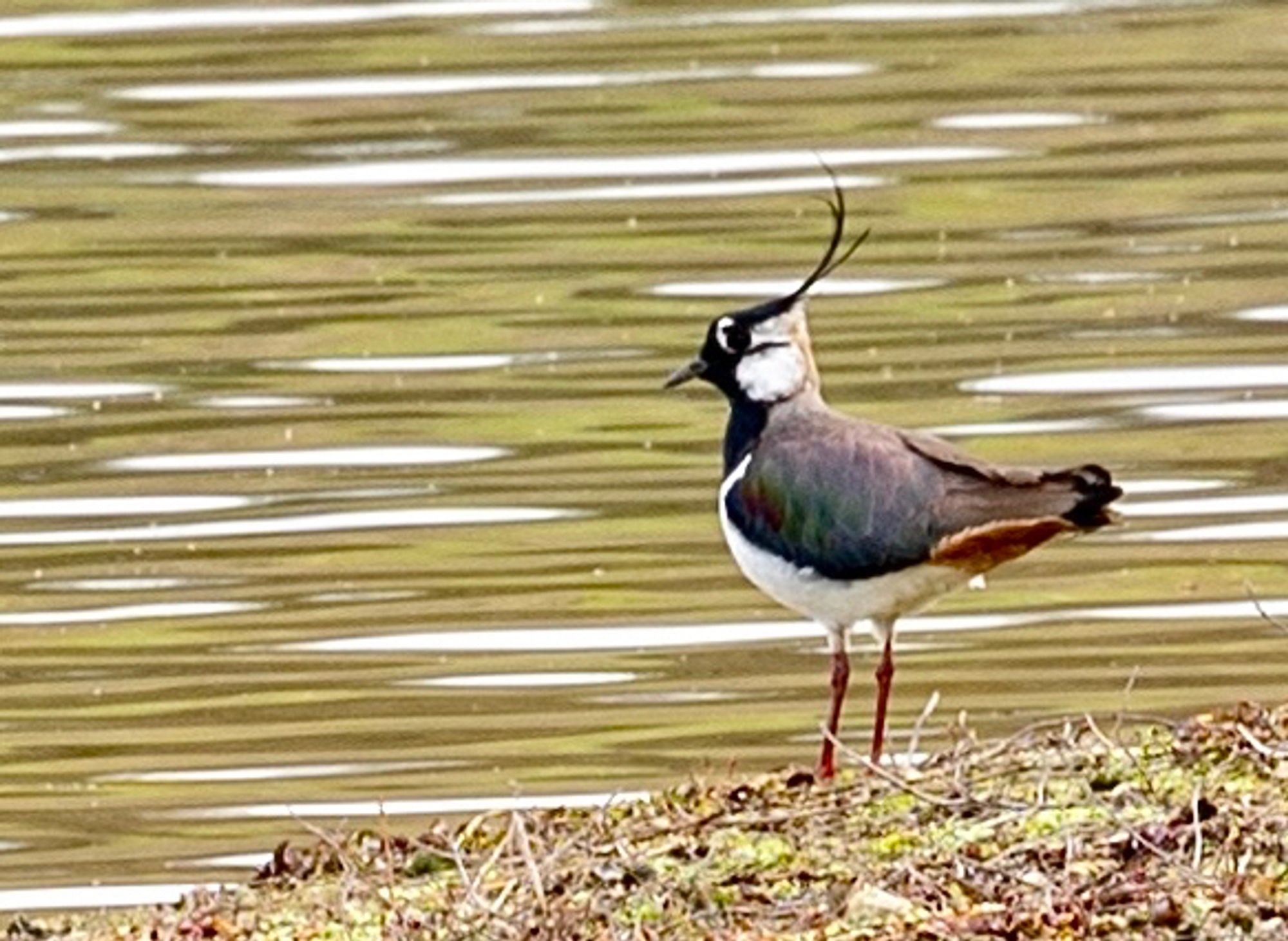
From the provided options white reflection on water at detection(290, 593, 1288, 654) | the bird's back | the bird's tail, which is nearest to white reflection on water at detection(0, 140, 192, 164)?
white reflection on water at detection(290, 593, 1288, 654)

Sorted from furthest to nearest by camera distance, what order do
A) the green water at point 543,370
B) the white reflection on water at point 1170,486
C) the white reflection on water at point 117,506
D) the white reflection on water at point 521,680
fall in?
the white reflection on water at point 117,506
the white reflection on water at point 1170,486
the white reflection on water at point 521,680
the green water at point 543,370

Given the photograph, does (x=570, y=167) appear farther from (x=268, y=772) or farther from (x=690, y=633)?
(x=268, y=772)

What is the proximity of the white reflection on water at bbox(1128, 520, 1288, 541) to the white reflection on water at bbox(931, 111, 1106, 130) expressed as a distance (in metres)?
5.19

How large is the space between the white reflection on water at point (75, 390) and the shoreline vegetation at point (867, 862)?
575cm

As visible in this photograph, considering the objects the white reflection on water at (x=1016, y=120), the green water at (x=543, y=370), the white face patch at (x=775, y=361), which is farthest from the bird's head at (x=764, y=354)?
the white reflection on water at (x=1016, y=120)

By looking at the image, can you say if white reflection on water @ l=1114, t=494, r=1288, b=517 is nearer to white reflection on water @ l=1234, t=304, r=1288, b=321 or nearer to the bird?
white reflection on water @ l=1234, t=304, r=1288, b=321

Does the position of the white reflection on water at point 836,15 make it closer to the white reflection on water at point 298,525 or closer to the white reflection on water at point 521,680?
the white reflection on water at point 298,525

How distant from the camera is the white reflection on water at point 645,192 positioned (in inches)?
672

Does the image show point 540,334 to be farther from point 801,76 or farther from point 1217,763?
point 1217,763

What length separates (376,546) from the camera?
42.9 feet

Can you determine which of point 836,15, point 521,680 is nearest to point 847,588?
point 521,680

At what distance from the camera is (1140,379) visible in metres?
14.5

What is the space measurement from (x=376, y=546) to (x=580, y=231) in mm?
3724

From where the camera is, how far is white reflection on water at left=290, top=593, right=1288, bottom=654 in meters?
12.1
